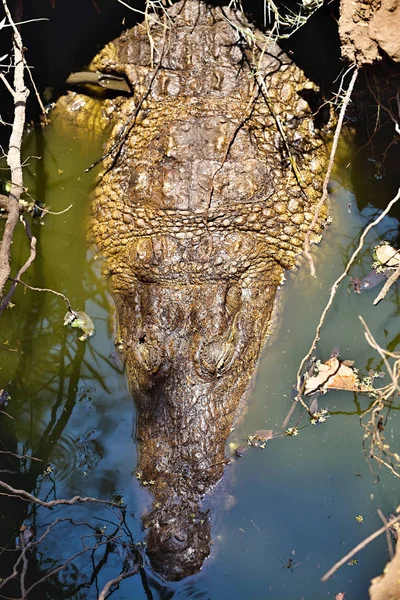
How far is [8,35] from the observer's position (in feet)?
15.4

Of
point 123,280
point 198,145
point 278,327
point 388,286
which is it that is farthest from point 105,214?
point 388,286

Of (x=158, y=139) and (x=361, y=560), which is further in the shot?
(x=158, y=139)

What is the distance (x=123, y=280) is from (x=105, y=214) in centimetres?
57

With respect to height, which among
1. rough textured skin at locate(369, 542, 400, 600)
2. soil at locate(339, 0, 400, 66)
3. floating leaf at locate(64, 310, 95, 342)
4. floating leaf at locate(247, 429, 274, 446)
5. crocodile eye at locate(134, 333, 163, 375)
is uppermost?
soil at locate(339, 0, 400, 66)

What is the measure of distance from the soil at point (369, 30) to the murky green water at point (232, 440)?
3.98ft

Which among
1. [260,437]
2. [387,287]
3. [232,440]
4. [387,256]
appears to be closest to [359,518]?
[260,437]

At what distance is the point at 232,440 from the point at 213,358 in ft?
1.87

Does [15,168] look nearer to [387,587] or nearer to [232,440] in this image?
[232,440]

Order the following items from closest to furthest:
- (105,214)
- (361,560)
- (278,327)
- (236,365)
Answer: (361,560) < (236,365) < (278,327) < (105,214)

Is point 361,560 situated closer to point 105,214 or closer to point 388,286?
point 388,286

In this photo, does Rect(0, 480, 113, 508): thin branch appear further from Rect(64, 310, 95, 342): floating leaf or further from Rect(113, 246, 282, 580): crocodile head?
Rect(64, 310, 95, 342): floating leaf

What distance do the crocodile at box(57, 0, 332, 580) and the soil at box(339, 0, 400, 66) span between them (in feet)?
2.05

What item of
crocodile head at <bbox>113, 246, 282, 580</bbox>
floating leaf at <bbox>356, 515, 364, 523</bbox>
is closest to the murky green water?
floating leaf at <bbox>356, 515, 364, 523</bbox>

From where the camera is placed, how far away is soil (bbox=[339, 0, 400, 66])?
3680 millimetres
